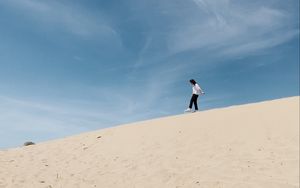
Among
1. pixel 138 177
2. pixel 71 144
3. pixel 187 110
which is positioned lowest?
pixel 138 177

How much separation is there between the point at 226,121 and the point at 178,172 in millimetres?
5658

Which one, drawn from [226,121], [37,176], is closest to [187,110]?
[226,121]

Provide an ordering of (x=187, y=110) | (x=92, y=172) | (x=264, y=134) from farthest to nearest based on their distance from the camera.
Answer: (x=187, y=110)
(x=264, y=134)
(x=92, y=172)

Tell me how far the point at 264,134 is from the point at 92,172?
7.71 metres

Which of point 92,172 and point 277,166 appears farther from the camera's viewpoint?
point 92,172

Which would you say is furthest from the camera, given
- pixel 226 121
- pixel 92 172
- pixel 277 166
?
pixel 226 121

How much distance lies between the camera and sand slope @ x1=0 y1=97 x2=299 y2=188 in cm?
1543

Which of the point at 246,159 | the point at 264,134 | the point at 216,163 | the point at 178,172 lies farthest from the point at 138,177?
the point at 264,134

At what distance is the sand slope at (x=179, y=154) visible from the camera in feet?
50.6

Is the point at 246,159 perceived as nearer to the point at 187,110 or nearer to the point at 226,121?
the point at 226,121

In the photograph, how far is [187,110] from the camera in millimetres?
22359

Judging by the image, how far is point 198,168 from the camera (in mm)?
16156

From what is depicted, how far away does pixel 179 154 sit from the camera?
697 inches

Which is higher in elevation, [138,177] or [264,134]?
[264,134]
